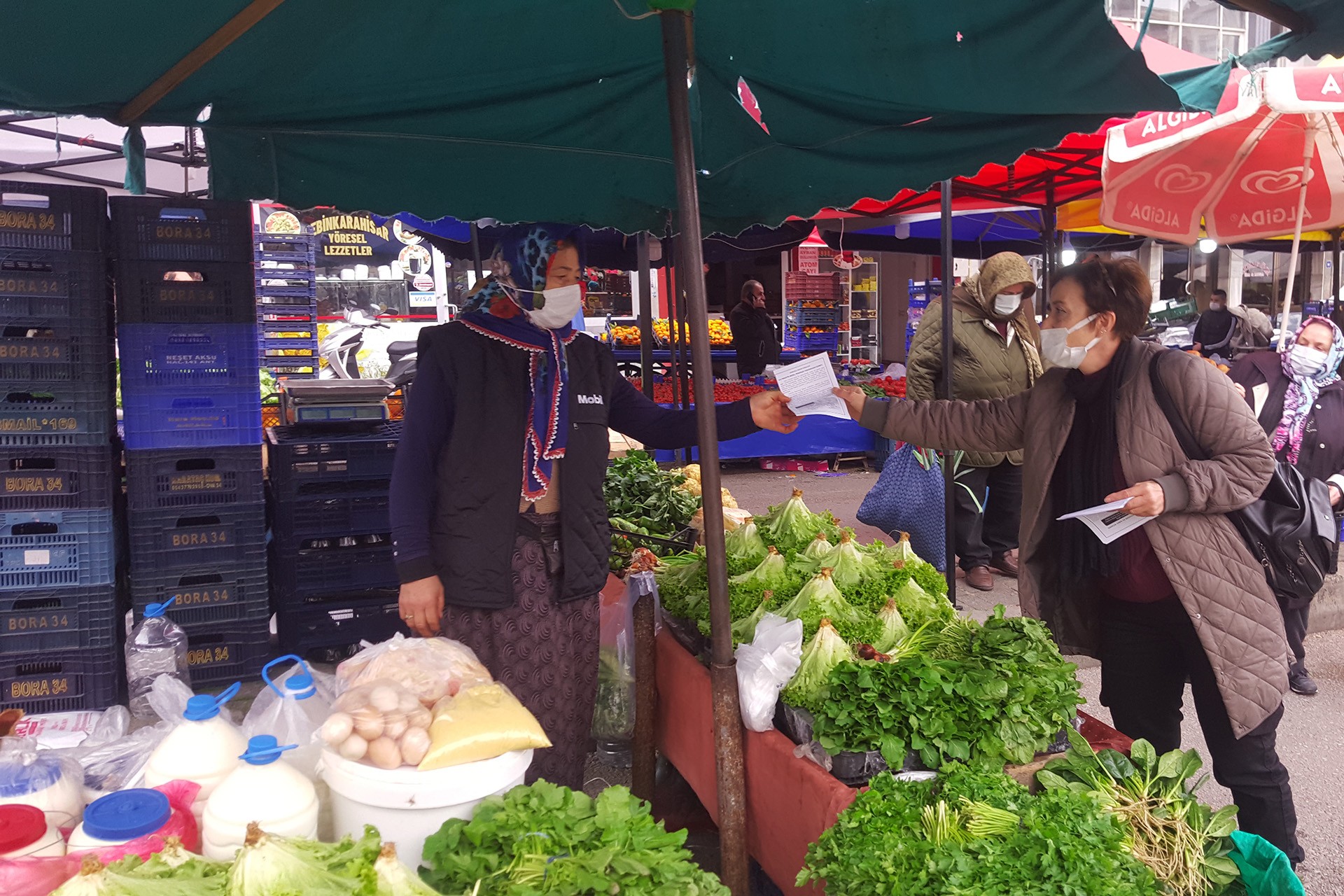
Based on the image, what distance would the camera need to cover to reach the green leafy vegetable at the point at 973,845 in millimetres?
1818

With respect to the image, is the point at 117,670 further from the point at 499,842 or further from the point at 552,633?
the point at 499,842

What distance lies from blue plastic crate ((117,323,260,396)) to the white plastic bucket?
360 centimetres

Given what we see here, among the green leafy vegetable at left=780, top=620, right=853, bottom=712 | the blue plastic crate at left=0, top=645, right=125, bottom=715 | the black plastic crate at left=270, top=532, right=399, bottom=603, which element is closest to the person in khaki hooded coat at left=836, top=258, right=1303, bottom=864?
the green leafy vegetable at left=780, top=620, right=853, bottom=712

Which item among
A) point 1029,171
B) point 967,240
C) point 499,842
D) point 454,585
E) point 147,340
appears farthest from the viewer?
point 967,240

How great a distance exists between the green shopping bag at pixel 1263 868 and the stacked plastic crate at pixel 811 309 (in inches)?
511

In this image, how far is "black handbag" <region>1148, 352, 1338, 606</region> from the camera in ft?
9.32

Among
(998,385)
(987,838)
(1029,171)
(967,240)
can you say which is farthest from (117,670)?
(967,240)

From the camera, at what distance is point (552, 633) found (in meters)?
3.00

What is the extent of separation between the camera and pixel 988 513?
701 centimetres

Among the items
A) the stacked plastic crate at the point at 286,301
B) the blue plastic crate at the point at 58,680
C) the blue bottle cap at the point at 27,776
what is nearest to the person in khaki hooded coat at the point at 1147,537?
the blue bottle cap at the point at 27,776

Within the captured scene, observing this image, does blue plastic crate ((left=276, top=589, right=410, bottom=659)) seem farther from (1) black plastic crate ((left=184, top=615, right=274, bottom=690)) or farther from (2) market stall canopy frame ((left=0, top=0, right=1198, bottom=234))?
(2) market stall canopy frame ((left=0, top=0, right=1198, bottom=234))

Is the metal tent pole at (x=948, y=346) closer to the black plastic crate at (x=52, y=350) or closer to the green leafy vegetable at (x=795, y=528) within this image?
the green leafy vegetable at (x=795, y=528)

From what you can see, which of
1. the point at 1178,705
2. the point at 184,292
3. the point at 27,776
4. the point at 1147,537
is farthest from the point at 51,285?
the point at 1178,705

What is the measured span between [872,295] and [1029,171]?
39.6ft
